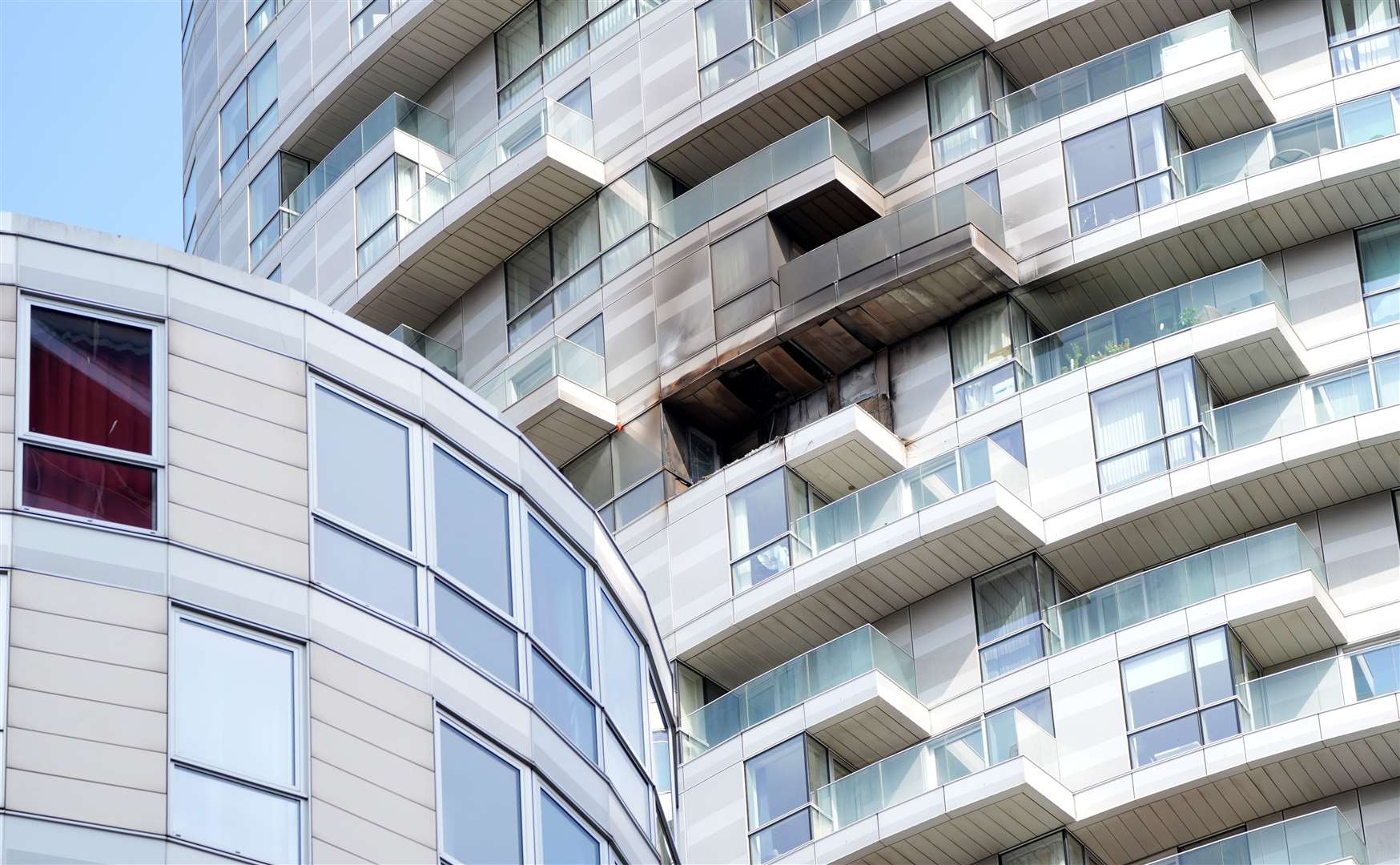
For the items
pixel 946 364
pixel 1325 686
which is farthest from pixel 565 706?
pixel 946 364

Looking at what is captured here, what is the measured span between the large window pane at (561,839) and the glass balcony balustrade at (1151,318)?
22480 mm

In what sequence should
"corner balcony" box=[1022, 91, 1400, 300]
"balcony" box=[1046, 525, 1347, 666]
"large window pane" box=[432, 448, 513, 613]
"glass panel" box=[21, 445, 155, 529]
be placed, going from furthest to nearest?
"corner balcony" box=[1022, 91, 1400, 300], "balcony" box=[1046, 525, 1347, 666], "large window pane" box=[432, 448, 513, 613], "glass panel" box=[21, 445, 155, 529]

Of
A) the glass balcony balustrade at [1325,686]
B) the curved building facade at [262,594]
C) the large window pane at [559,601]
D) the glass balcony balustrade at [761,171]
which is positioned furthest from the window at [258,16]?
the curved building facade at [262,594]

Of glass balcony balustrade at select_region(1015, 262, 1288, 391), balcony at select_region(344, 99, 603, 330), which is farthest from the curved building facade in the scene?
balcony at select_region(344, 99, 603, 330)

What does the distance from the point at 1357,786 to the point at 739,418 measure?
13.0 metres

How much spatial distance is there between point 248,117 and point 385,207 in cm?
768

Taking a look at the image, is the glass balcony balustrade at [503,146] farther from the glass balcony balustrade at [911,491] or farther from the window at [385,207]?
the glass balcony balustrade at [911,491]

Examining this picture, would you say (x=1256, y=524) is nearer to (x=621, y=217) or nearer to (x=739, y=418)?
(x=739, y=418)

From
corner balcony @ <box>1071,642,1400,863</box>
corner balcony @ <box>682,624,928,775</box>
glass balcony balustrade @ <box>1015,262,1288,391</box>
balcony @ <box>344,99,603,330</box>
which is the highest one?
balcony @ <box>344,99,603,330</box>

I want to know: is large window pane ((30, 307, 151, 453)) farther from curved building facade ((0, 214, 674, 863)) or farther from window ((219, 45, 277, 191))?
window ((219, 45, 277, 191))

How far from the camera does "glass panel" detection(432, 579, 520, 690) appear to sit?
19312 mm

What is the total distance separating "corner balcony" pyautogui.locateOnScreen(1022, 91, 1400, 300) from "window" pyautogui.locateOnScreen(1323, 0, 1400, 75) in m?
1.31

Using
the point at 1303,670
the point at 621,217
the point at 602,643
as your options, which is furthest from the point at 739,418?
the point at 602,643

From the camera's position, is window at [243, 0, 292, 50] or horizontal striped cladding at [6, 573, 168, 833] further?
window at [243, 0, 292, 50]
